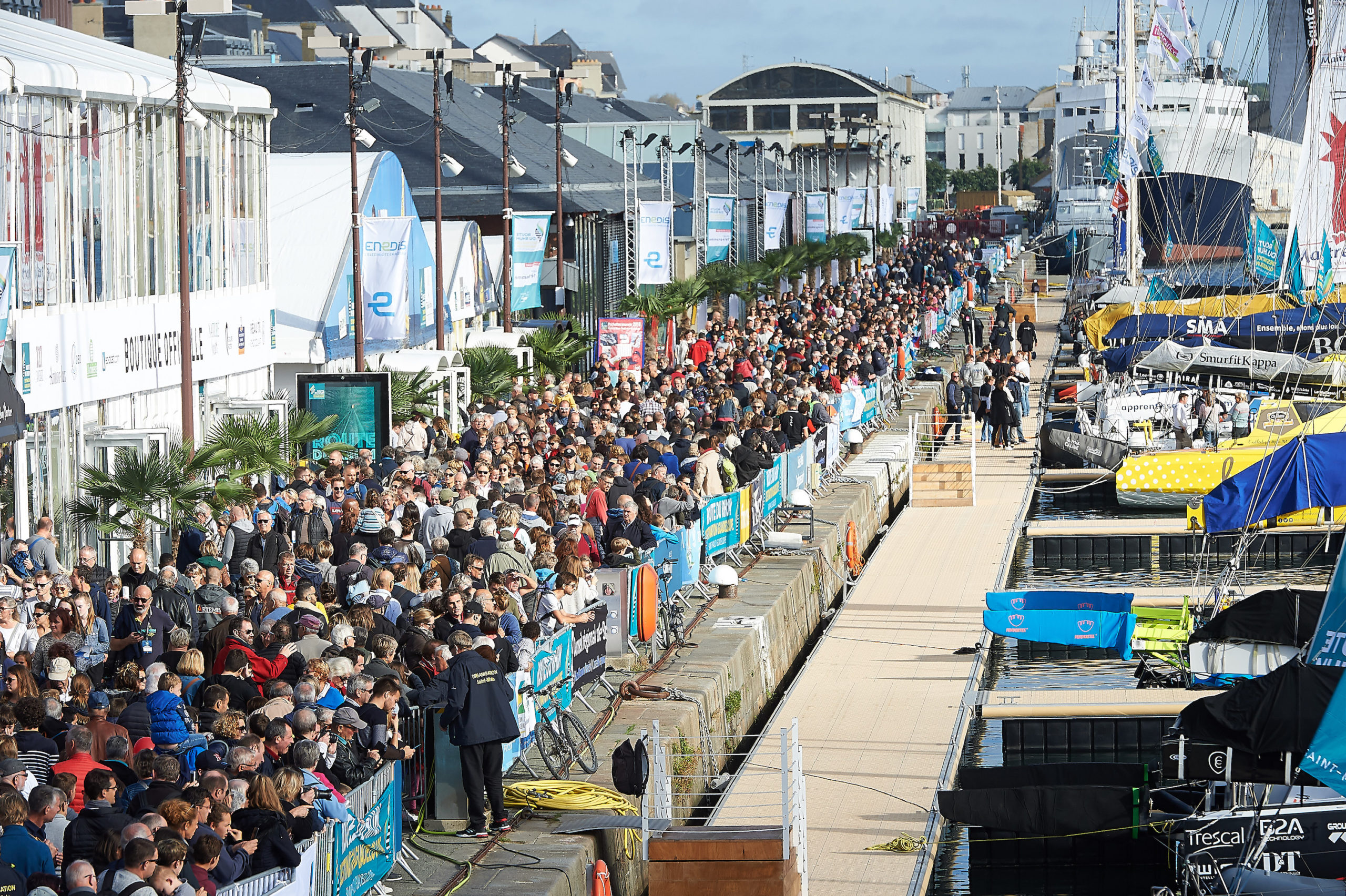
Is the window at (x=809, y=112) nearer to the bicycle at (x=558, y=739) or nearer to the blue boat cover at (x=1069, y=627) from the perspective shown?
the blue boat cover at (x=1069, y=627)

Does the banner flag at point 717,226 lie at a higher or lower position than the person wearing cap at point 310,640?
higher

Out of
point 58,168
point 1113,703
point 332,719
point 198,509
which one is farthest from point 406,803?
point 58,168

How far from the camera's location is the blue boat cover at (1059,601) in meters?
21.5

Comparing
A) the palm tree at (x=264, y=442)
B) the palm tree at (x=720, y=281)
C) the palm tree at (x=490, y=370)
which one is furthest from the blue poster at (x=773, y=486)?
the palm tree at (x=720, y=281)

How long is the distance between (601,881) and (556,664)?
2.50 meters

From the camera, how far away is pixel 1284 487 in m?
18.9

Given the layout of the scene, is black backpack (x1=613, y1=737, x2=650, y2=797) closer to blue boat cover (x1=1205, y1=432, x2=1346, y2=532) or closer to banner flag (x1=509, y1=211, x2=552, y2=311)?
blue boat cover (x1=1205, y1=432, x2=1346, y2=532)

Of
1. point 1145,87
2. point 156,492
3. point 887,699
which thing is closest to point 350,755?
point 887,699

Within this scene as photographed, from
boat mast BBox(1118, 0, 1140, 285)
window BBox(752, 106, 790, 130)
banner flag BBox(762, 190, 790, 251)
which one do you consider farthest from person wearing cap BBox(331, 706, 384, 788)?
window BBox(752, 106, 790, 130)

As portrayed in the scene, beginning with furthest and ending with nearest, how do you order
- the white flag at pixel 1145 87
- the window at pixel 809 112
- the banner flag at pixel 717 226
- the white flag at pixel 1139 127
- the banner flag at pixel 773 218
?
the window at pixel 809 112
the banner flag at pixel 773 218
the banner flag at pixel 717 226
the white flag at pixel 1139 127
the white flag at pixel 1145 87

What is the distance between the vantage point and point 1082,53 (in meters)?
165

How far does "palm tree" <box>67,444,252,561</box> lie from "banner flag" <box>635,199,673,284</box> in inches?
888

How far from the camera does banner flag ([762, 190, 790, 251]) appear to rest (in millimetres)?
58156

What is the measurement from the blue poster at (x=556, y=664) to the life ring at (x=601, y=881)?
6.08 ft
